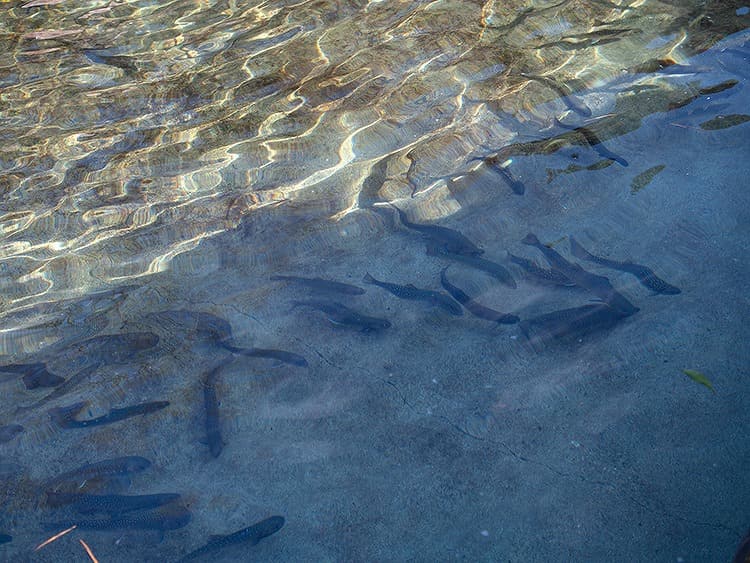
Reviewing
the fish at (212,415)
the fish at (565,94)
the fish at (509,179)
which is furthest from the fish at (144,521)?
the fish at (565,94)

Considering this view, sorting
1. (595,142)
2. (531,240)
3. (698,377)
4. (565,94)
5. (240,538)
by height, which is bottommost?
(698,377)

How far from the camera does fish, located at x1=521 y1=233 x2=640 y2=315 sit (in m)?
3.86

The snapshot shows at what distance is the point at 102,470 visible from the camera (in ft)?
11.4

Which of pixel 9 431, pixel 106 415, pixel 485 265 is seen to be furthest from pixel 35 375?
pixel 485 265

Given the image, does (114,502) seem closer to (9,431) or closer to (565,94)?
(9,431)

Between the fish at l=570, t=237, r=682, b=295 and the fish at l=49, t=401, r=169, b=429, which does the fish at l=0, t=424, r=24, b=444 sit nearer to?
the fish at l=49, t=401, r=169, b=429

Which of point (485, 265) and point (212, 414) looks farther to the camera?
point (485, 265)

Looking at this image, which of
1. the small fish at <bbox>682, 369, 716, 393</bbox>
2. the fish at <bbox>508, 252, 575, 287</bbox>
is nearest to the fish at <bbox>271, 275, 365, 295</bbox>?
the fish at <bbox>508, 252, 575, 287</bbox>

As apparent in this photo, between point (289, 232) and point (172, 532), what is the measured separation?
2.38 metres

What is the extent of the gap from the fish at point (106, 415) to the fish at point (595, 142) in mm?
3727

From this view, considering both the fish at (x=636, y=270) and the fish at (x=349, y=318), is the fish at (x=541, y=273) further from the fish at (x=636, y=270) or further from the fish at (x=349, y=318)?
the fish at (x=349, y=318)

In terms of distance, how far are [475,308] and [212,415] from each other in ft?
5.65

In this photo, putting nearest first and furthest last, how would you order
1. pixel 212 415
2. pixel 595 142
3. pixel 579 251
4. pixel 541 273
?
pixel 212 415 < pixel 541 273 < pixel 579 251 < pixel 595 142

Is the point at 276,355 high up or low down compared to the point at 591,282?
up
